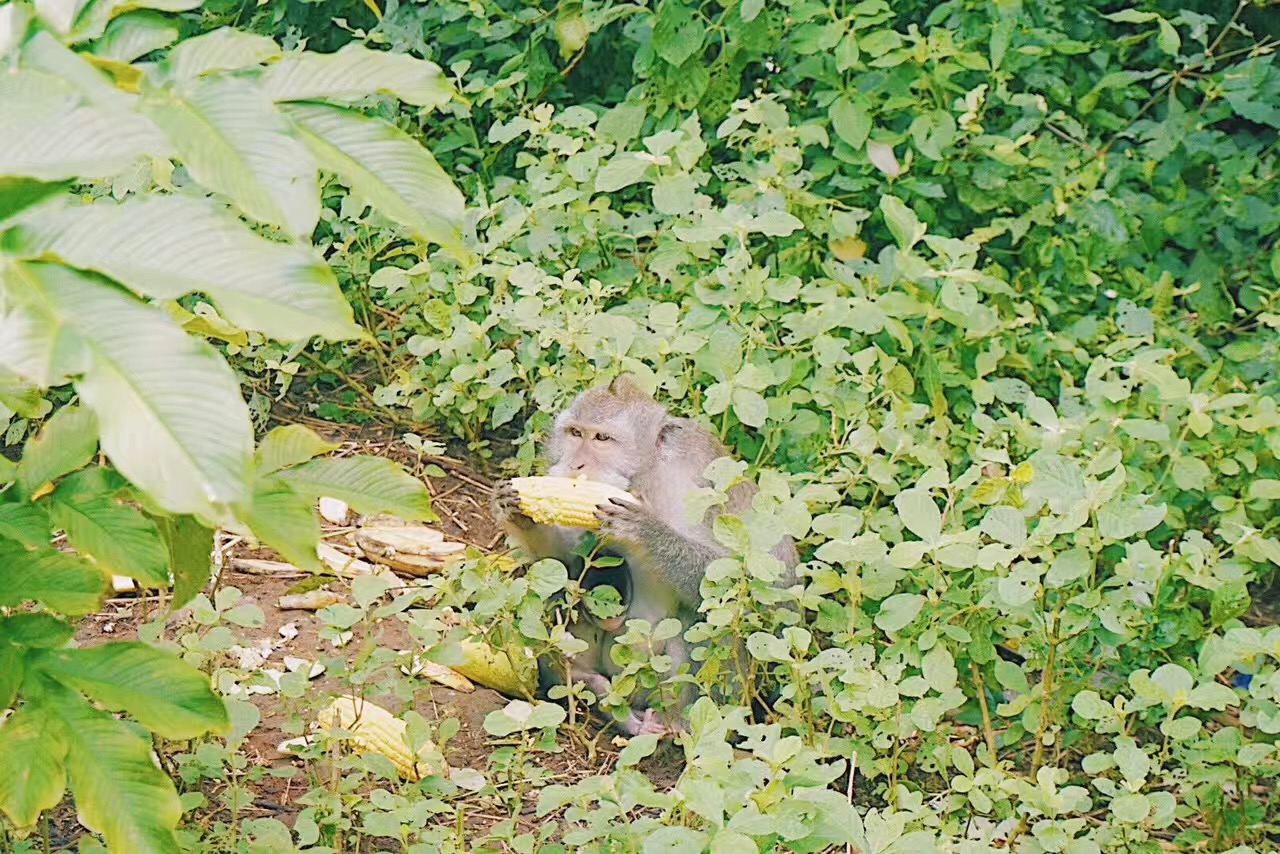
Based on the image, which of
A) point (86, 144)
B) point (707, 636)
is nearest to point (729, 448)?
point (707, 636)

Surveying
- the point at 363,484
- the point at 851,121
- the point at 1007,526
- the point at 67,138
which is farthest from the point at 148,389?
the point at 851,121

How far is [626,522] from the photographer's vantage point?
13.6 ft

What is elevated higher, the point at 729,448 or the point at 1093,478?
the point at 1093,478

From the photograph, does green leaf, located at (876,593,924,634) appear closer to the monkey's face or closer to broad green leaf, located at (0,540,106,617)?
the monkey's face

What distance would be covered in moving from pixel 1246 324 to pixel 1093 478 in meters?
3.03

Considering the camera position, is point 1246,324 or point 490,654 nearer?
point 490,654

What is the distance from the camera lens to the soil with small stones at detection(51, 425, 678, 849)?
3.65 meters

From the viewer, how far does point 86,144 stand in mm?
1571

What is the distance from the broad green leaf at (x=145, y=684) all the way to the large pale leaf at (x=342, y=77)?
80 cm

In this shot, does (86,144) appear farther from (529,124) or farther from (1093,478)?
(529,124)

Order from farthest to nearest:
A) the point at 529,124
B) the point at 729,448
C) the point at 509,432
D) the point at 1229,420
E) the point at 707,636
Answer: the point at 509,432 < the point at 529,124 < the point at 729,448 < the point at 1229,420 < the point at 707,636

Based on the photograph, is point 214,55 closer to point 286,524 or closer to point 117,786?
point 286,524

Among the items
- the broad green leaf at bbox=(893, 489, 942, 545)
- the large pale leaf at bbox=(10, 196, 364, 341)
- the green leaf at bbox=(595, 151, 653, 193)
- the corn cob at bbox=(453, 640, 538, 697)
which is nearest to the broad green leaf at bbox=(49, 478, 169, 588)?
the large pale leaf at bbox=(10, 196, 364, 341)

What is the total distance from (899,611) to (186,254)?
6.70 ft
